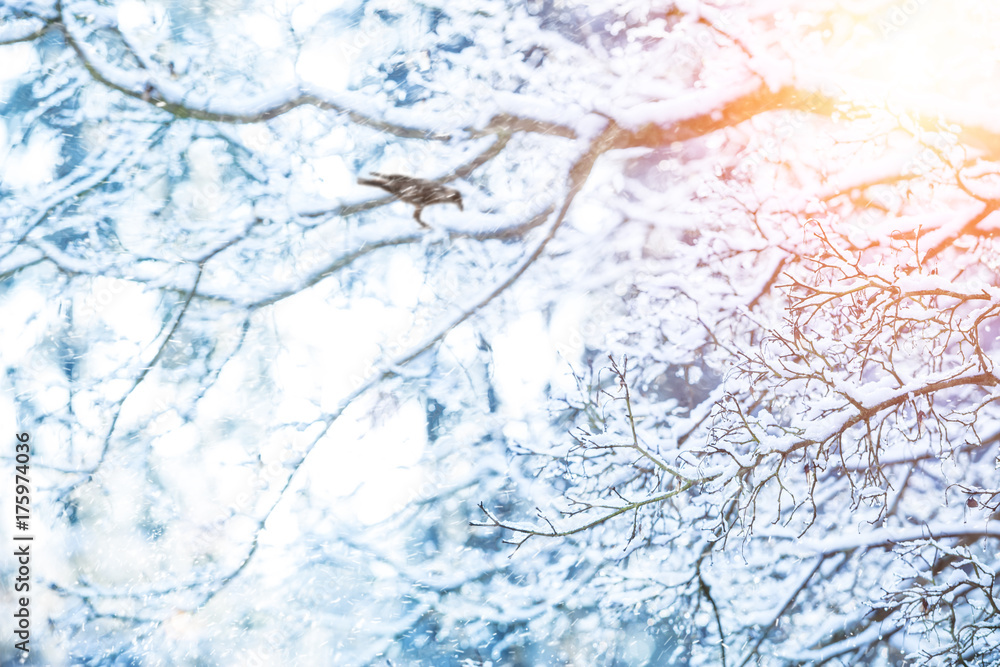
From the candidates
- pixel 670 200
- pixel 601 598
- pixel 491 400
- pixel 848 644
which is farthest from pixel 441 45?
pixel 848 644

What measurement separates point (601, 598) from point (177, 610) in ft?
4.03

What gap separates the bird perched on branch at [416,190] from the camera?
179cm

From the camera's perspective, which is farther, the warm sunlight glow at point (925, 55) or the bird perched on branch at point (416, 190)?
the bird perched on branch at point (416, 190)

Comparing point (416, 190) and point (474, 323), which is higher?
point (416, 190)

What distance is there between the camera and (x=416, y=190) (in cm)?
180

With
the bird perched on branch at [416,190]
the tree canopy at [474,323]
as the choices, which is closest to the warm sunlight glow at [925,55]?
the tree canopy at [474,323]

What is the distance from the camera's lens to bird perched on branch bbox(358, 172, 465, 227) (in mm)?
1791

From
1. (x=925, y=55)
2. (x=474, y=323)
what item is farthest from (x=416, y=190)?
(x=925, y=55)

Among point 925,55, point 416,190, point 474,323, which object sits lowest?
point 474,323

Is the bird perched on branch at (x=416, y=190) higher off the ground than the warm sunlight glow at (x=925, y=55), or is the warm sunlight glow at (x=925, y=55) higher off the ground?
the warm sunlight glow at (x=925, y=55)

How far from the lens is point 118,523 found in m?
1.77

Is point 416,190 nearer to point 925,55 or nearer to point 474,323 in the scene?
point 474,323

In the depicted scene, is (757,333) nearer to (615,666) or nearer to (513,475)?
(513,475)

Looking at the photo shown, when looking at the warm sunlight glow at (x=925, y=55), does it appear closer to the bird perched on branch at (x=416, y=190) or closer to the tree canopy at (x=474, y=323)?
the tree canopy at (x=474, y=323)
